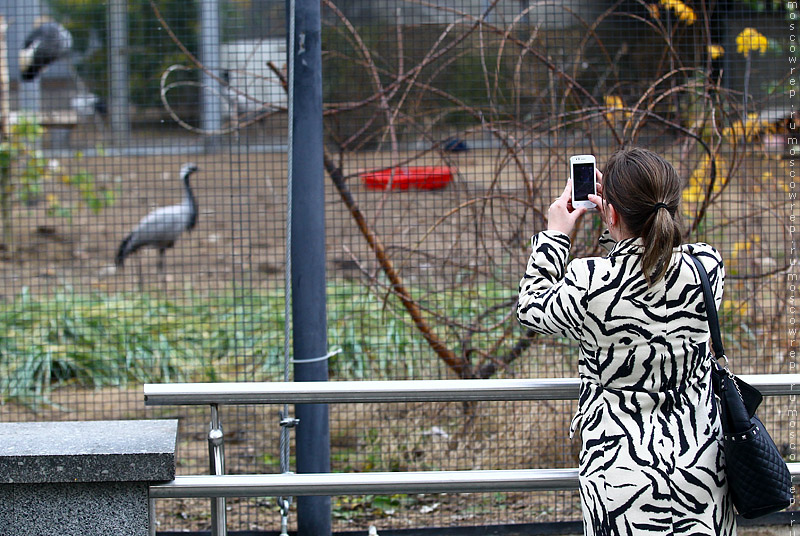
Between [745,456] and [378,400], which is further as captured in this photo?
[378,400]

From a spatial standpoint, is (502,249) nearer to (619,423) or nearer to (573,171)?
(573,171)

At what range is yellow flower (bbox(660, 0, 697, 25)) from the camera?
4238 millimetres

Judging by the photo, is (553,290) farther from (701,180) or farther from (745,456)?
(701,180)

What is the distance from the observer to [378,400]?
7.47 feet

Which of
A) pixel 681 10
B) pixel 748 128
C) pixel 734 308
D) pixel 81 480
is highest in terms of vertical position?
pixel 681 10

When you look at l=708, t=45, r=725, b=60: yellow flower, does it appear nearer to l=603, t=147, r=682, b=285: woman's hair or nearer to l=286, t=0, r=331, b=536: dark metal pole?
l=286, t=0, r=331, b=536: dark metal pole

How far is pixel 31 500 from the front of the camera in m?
2.31

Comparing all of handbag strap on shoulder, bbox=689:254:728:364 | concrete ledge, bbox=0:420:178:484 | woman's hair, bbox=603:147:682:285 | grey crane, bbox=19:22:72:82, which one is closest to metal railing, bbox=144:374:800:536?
concrete ledge, bbox=0:420:178:484

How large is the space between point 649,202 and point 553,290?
304 millimetres

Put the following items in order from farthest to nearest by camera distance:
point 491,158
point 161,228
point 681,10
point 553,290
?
point 161,228 < point 491,158 < point 681,10 < point 553,290

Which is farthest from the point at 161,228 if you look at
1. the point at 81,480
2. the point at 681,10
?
the point at 81,480

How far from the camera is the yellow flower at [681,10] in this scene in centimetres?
424

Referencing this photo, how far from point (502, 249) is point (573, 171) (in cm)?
239

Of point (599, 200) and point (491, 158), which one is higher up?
point (491, 158)
